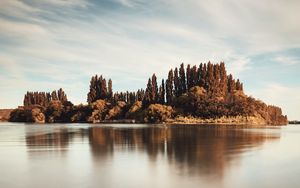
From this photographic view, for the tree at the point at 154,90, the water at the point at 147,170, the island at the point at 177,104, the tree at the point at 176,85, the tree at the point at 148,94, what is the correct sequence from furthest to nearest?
the tree at the point at 148,94 → the tree at the point at 154,90 → the tree at the point at 176,85 → the island at the point at 177,104 → the water at the point at 147,170

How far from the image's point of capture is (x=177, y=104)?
12719 centimetres

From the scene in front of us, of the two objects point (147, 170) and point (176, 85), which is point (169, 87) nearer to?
point (176, 85)

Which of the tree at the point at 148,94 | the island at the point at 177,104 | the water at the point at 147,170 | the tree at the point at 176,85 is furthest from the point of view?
the tree at the point at 148,94

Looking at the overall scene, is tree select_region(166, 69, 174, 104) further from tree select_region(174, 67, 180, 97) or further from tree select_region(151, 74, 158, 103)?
tree select_region(151, 74, 158, 103)

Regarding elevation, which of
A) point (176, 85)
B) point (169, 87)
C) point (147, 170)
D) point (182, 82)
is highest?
point (182, 82)

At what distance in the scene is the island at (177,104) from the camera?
392 feet

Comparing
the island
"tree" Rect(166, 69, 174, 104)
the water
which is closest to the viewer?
the water

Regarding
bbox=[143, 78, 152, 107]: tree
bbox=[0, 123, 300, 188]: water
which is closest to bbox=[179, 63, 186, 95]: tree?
bbox=[143, 78, 152, 107]: tree

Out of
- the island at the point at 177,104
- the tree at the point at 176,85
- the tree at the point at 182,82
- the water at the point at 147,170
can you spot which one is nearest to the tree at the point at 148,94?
the island at the point at 177,104

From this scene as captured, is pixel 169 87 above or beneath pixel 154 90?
above

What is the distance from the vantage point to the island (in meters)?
120

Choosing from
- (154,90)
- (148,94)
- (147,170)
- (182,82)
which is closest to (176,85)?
(182,82)

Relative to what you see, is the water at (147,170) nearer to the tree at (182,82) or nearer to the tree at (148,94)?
the tree at (182,82)

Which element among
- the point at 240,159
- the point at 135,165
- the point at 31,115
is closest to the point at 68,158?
the point at 135,165
